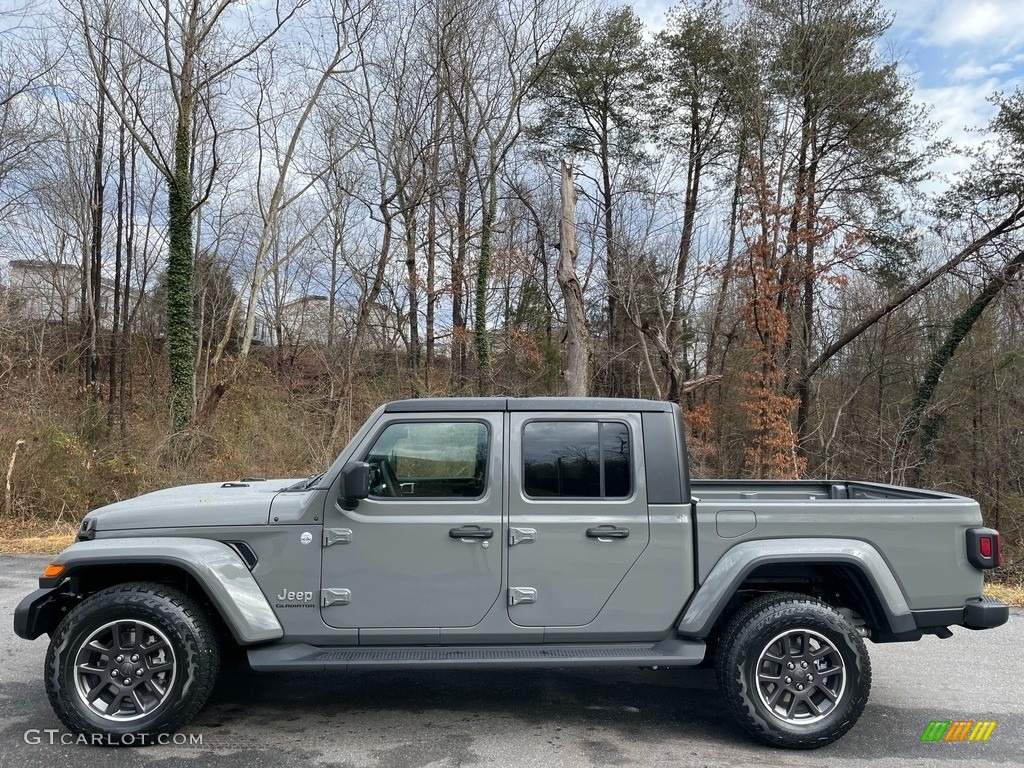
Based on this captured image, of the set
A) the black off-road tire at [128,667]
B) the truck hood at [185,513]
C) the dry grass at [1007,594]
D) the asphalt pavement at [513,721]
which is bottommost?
the dry grass at [1007,594]

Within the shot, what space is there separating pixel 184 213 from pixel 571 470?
14.5m

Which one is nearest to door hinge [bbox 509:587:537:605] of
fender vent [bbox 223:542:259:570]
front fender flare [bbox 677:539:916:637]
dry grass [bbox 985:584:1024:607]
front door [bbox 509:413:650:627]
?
front door [bbox 509:413:650:627]

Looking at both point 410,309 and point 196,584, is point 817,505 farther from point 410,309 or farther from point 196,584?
point 410,309

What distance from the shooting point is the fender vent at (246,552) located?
3.82 metres

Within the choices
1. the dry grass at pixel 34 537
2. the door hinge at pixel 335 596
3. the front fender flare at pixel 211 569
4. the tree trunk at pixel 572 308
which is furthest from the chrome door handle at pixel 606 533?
the tree trunk at pixel 572 308

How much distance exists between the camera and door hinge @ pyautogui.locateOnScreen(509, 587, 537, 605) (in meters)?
3.84

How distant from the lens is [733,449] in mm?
23828

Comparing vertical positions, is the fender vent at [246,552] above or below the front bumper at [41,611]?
above

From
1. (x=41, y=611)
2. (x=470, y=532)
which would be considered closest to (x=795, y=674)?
(x=470, y=532)

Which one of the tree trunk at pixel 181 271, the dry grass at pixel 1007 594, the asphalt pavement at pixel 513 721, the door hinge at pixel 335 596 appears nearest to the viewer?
the asphalt pavement at pixel 513 721

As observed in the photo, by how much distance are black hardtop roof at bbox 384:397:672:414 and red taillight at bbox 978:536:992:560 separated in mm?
1826

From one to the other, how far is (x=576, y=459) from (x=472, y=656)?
1217 mm

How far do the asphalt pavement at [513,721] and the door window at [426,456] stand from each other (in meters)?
1.31

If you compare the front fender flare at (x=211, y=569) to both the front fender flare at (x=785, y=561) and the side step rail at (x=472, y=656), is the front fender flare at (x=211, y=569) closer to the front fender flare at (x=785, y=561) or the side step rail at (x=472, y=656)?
the side step rail at (x=472, y=656)
